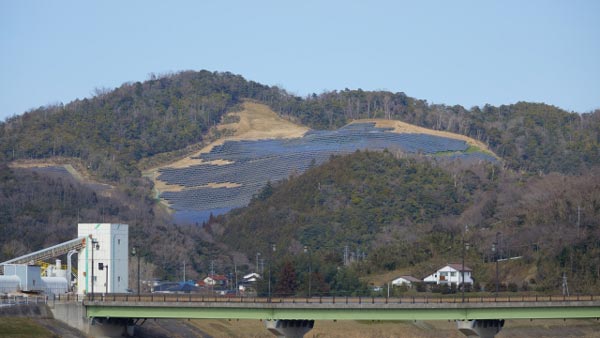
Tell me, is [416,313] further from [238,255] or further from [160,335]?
[238,255]

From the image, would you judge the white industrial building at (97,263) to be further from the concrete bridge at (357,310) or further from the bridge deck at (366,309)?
the bridge deck at (366,309)

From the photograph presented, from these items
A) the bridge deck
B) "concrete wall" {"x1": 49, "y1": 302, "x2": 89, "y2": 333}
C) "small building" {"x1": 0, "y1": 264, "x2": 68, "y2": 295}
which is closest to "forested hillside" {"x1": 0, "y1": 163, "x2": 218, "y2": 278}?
"small building" {"x1": 0, "y1": 264, "x2": 68, "y2": 295}

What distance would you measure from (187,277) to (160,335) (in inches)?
2895

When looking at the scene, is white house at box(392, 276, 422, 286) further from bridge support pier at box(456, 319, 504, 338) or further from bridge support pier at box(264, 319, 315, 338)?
bridge support pier at box(264, 319, 315, 338)

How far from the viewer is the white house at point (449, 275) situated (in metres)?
140

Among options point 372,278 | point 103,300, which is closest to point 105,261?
point 103,300

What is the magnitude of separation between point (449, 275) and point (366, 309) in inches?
2275

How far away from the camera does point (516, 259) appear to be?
142 m

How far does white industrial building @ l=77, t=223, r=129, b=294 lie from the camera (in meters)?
104

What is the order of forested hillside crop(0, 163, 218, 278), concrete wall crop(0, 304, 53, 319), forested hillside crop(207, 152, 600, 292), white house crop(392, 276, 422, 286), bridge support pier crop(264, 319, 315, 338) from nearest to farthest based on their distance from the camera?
concrete wall crop(0, 304, 53, 319) < bridge support pier crop(264, 319, 315, 338) < forested hillside crop(207, 152, 600, 292) < white house crop(392, 276, 422, 286) < forested hillside crop(0, 163, 218, 278)

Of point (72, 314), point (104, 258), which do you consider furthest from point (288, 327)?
point (104, 258)

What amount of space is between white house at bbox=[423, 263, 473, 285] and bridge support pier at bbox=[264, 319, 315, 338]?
53228 millimetres

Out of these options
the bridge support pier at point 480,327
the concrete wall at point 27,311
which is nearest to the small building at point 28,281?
the concrete wall at point 27,311

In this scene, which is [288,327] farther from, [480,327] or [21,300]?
[21,300]
